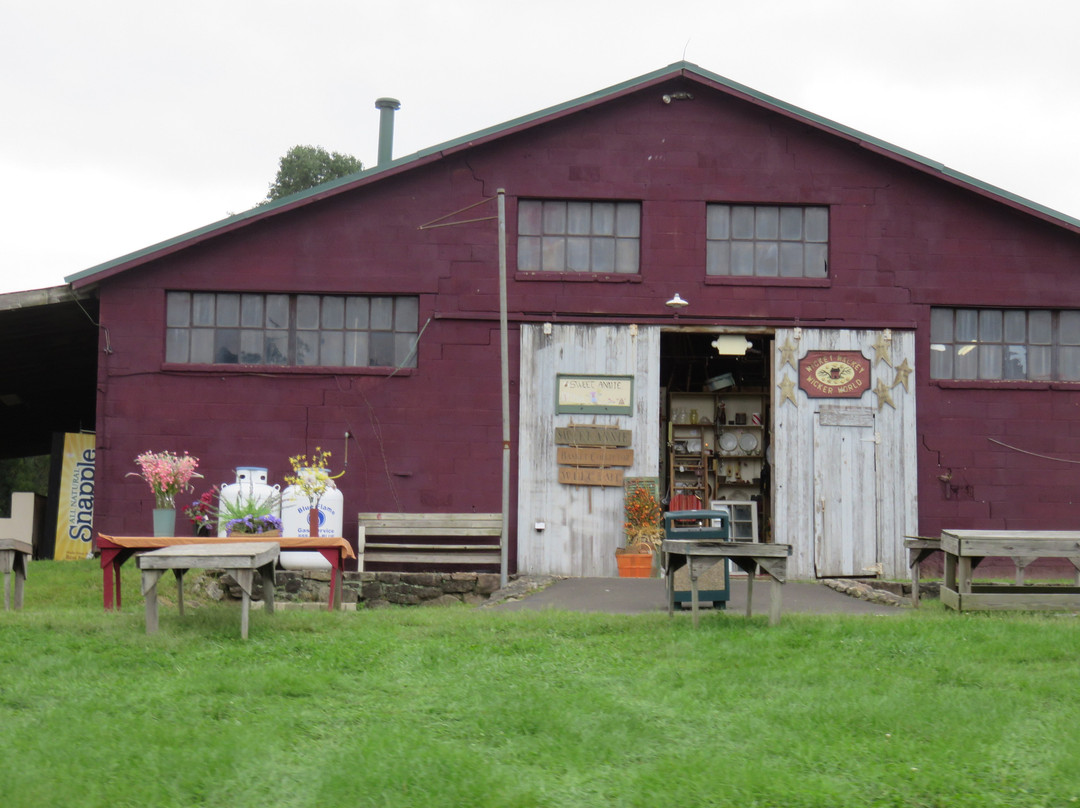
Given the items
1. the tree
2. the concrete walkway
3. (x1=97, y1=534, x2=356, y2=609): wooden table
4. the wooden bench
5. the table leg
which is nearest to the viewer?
the table leg

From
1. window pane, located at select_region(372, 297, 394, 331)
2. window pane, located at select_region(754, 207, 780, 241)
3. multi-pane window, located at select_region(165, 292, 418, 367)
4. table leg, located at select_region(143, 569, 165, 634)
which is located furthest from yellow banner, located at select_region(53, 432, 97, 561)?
table leg, located at select_region(143, 569, 165, 634)

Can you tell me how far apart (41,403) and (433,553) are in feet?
35.7

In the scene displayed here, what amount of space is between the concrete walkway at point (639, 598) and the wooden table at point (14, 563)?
4.16 metres

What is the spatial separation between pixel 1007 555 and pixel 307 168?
38.8m

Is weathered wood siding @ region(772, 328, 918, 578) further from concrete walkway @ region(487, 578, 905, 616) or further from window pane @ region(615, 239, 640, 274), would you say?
window pane @ region(615, 239, 640, 274)

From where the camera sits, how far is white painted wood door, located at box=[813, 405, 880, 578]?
1642cm

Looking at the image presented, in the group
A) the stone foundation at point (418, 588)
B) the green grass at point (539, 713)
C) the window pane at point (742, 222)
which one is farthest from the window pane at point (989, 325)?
the green grass at point (539, 713)

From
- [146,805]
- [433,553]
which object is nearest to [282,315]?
[433,553]

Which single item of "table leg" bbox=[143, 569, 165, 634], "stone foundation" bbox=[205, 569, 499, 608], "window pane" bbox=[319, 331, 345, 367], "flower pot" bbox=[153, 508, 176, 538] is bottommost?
"stone foundation" bbox=[205, 569, 499, 608]

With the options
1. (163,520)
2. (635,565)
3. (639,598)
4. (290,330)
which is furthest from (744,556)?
(290,330)

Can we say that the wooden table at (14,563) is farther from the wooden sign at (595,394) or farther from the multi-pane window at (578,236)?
the multi-pane window at (578,236)

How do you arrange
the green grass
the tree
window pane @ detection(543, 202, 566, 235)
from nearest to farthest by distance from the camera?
the green grass < window pane @ detection(543, 202, 566, 235) < the tree

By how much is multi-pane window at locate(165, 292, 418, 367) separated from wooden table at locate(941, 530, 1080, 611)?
8.31m

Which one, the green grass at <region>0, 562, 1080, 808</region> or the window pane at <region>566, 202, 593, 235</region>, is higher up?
the window pane at <region>566, 202, 593, 235</region>
